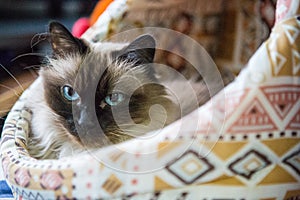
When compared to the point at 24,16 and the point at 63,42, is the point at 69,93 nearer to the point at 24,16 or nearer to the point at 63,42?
the point at 63,42

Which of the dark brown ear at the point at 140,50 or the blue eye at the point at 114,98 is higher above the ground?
the dark brown ear at the point at 140,50

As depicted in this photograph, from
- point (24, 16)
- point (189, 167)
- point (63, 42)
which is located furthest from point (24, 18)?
point (189, 167)

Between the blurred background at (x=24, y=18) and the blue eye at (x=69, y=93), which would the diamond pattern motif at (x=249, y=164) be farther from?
the blurred background at (x=24, y=18)

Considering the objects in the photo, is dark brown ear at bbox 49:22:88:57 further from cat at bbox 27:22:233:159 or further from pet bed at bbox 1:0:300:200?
pet bed at bbox 1:0:300:200

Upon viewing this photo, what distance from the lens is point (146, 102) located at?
0.95 meters

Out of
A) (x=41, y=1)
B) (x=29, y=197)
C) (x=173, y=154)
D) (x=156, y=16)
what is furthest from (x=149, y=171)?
(x=41, y=1)

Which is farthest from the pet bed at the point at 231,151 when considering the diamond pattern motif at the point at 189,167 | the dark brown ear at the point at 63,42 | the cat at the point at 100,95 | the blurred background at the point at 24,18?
the blurred background at the point at 24,18

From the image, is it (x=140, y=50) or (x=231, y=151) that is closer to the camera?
(x=231, y=151)

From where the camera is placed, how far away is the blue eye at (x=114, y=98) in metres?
0.91

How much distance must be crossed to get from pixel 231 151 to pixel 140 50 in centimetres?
31

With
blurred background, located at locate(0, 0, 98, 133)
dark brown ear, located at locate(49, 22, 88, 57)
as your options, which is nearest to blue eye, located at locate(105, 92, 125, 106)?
dark brown ear, located at locate(49, 22, 88, 57)

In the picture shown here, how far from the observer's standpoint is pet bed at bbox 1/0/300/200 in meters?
0.69

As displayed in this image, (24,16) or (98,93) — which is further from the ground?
(24,16)

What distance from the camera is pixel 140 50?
90cm
